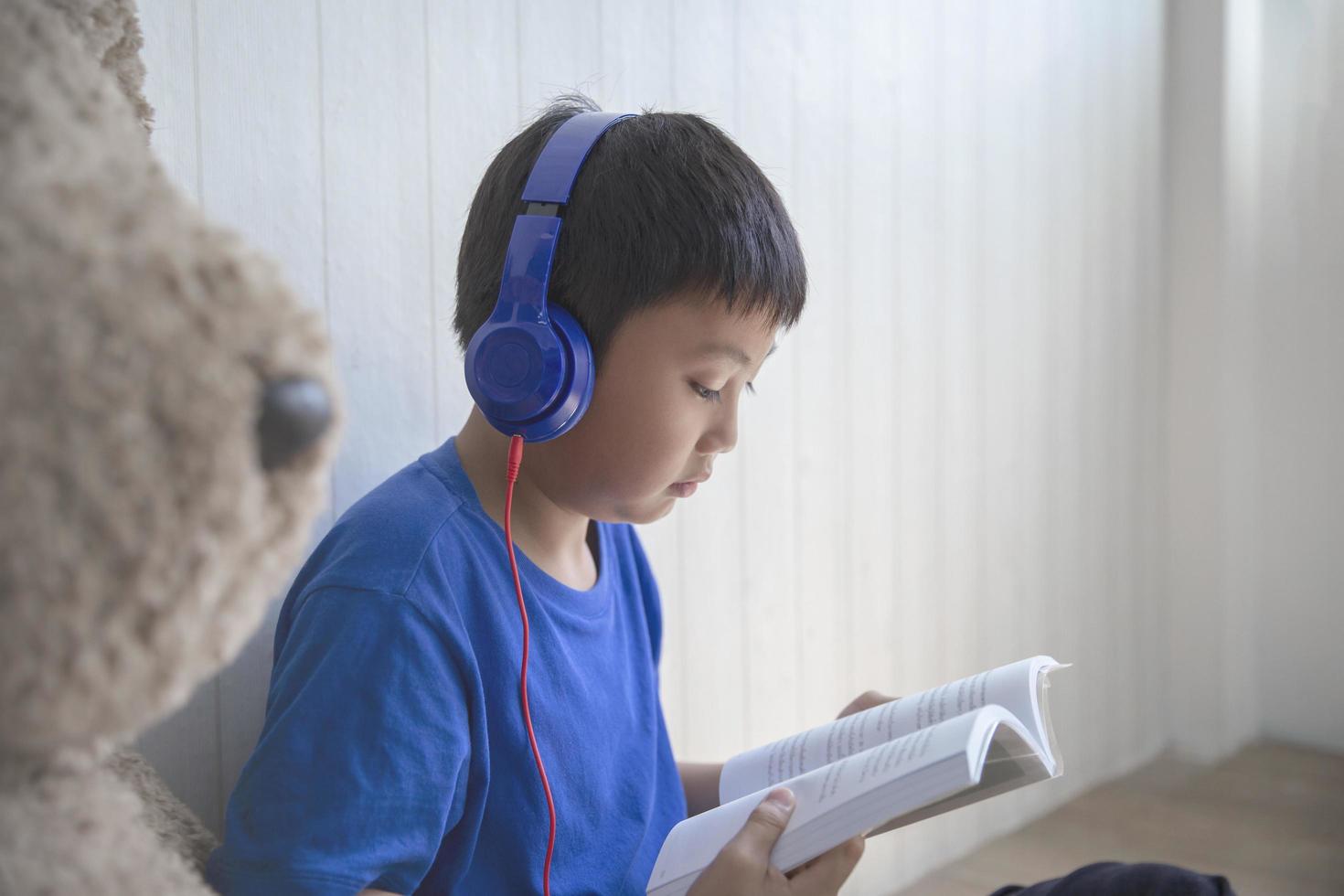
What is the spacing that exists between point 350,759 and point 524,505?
259 mm

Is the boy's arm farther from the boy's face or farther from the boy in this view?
the boy's face

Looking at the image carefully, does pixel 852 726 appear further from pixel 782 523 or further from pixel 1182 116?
pixel 1182 116

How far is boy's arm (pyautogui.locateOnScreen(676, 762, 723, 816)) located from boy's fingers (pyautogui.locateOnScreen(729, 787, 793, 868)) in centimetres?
34

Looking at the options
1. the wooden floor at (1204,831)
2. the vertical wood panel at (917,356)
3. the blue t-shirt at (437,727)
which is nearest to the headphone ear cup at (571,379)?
the blue t-shirt at (437,727)

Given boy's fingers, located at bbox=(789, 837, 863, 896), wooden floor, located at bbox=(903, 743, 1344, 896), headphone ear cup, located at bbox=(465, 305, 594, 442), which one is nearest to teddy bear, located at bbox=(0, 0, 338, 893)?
headphone ear cup, located at bbox=(465, 305, 594, 442)

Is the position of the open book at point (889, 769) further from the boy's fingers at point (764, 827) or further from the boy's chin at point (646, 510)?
the boy's chin at point (646, 510)

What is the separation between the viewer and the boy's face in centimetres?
79

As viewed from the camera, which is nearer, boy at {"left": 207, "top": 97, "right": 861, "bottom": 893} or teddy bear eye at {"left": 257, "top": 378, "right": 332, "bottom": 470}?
teddy bear eye at {"left": 257, "top": 378, "right": 332, "bottom": 470}

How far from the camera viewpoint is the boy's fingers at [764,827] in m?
0.69

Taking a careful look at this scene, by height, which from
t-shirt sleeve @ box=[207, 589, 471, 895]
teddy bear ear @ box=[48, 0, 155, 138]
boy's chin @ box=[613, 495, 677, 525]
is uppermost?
teddy bear ear @ box=[48, 0, 155, 138]

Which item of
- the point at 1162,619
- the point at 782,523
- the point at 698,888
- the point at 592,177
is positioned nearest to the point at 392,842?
the point at 698,888

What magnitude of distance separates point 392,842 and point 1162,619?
6.51 ft

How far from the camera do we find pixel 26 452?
1.00ft

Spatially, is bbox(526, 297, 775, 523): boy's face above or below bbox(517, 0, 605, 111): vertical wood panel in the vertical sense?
below
